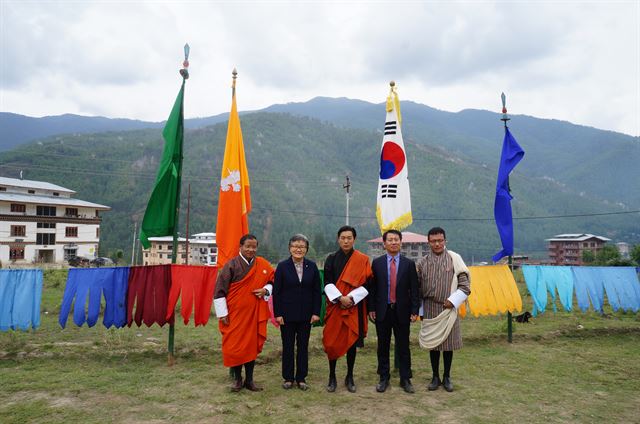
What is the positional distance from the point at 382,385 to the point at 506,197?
420 centimetres

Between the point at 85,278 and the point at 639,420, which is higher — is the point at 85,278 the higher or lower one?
the higher one

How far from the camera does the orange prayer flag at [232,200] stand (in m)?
6.11

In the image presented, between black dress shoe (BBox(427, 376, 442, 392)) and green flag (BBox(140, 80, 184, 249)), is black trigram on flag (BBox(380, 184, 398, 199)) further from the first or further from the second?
green flag (BBox(140, 80, 184, 249))

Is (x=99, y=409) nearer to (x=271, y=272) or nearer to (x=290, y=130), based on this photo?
(x=271, y=272)

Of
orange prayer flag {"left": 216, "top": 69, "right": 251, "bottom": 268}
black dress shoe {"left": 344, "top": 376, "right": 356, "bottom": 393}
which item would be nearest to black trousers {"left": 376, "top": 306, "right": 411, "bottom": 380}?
black dress shoe {"left": 344, "top": 376, "right": 356, "bottom": 393}

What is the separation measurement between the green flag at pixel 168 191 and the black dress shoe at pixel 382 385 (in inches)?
137

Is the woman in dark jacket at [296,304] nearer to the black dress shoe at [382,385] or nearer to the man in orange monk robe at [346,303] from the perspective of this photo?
the man in orange monk robe at [346,303]

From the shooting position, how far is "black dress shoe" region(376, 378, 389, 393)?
16.0ft

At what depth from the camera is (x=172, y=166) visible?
6.08 meters

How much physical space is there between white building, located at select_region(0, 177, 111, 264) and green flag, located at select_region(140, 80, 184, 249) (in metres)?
34.9

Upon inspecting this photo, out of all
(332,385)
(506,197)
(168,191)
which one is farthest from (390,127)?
(332,385)

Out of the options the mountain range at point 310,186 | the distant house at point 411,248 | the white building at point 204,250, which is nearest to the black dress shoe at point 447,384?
the mountain range at point 310,186

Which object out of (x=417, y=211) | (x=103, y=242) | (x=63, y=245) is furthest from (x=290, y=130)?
(x=63, y=245)

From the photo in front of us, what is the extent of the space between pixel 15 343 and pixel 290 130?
12509 cm
